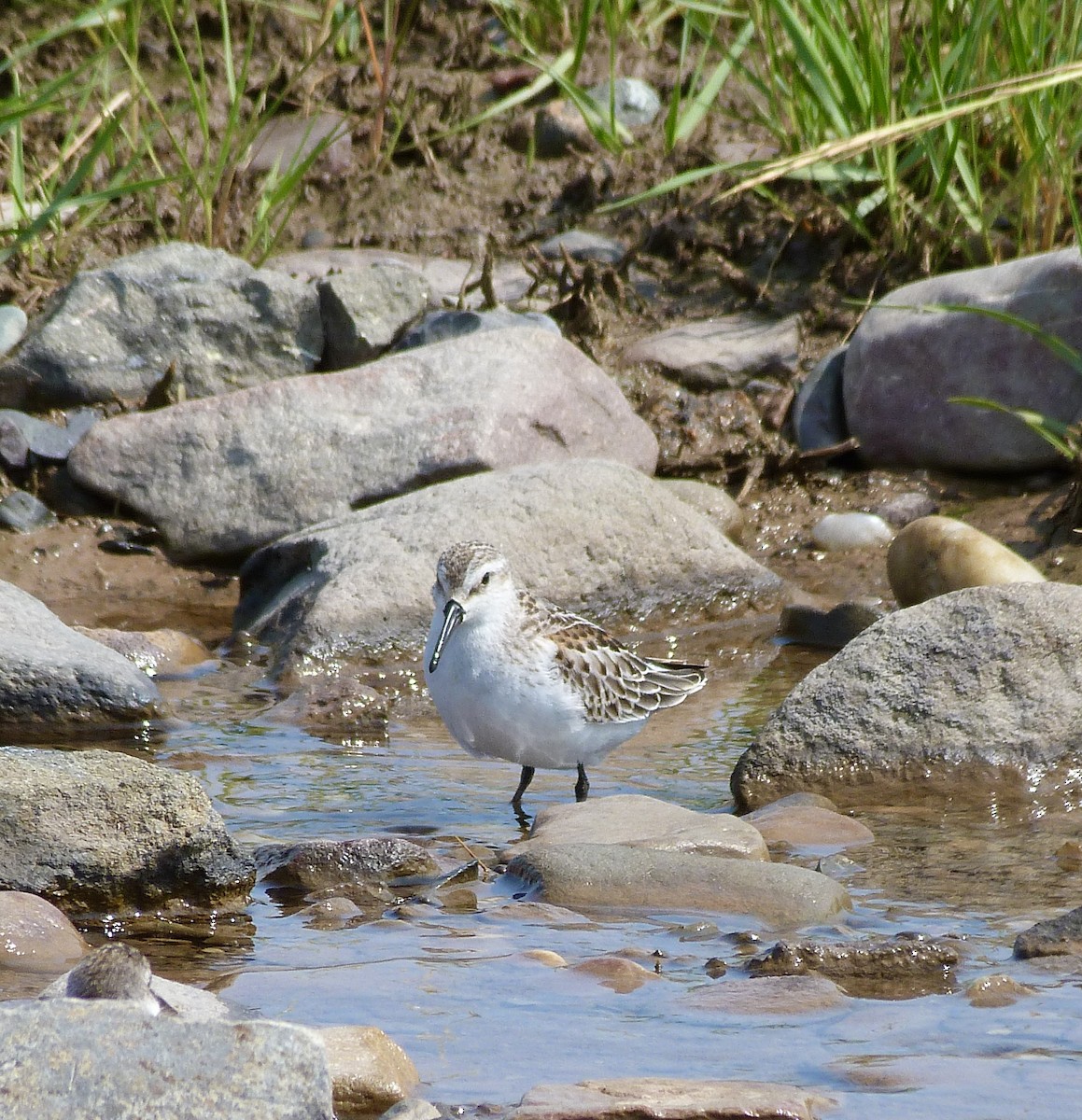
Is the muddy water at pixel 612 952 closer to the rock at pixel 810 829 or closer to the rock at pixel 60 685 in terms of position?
the rock at pixel 810 829

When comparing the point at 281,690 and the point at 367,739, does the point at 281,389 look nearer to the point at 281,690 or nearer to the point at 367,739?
the point at 281,690

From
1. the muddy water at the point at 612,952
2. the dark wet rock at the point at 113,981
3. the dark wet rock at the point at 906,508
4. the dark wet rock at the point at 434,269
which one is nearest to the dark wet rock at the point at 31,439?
the dark wet rock at the point at 434,269

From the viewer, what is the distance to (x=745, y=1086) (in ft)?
11.2

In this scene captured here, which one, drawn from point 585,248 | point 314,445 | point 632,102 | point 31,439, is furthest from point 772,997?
point 632,102

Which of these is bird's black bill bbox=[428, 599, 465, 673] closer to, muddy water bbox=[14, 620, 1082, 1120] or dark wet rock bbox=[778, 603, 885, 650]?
muddy water bbox=[14, 620, 1082, 1120]

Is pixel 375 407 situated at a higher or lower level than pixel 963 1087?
higher

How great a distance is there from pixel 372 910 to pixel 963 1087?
194 cm

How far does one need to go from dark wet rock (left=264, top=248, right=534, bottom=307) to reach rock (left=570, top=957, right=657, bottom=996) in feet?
23.5

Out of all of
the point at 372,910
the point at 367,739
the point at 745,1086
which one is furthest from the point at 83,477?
the point at 745,1086

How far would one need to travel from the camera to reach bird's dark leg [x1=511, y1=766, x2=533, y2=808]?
20.9ft

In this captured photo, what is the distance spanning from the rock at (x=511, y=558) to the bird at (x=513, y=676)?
1.84 meters

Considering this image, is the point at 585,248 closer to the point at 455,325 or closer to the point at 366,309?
the point at 455,325

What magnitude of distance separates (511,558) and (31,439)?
2956 millimetres

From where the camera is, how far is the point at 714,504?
951 cm
